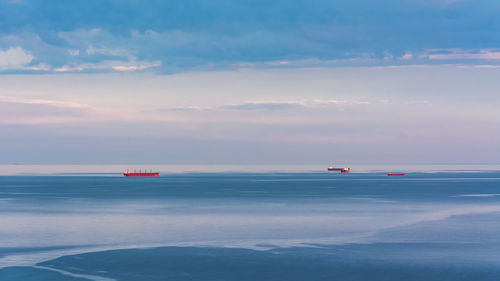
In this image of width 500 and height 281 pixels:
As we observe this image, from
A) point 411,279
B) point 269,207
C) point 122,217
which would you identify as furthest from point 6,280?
point 269,207

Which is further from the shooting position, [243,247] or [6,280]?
[243,247]

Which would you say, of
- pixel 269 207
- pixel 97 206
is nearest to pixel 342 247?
pixel 269 207

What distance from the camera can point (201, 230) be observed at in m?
45.7

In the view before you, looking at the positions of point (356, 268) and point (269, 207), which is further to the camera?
point (269, 207)

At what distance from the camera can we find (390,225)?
49.3 m

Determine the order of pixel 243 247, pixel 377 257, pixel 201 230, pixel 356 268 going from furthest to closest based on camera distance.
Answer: pixel 201 230
pixel 243 247
pixel 377 257
pixel 356 268

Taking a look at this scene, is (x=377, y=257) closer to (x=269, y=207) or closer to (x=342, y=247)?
(x=342, y=247)

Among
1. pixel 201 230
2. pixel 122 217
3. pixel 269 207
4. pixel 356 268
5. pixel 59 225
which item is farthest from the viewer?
Result: pixel 269 207

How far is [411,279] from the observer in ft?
90.7

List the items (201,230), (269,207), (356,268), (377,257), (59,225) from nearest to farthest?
(356,268)
(377,257)
(201,230)
(59,225)
(269,207)

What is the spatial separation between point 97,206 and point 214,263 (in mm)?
41790

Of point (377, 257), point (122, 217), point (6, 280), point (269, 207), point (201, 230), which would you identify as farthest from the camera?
point (269, 207)

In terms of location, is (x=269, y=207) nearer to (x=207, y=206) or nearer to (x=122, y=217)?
(x=207, y=206)

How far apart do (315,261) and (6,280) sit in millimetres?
15144
